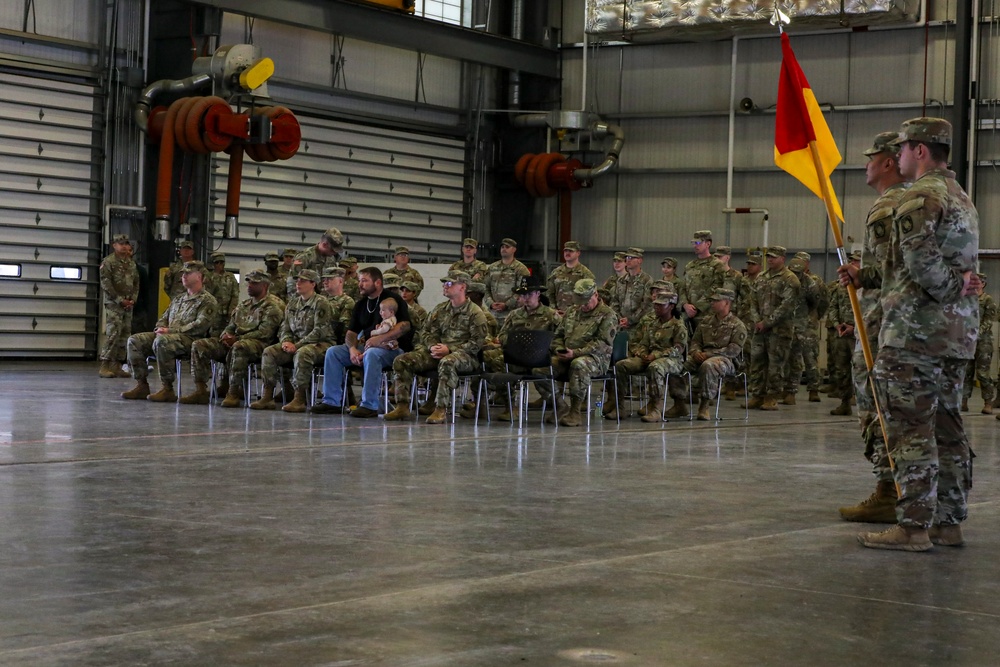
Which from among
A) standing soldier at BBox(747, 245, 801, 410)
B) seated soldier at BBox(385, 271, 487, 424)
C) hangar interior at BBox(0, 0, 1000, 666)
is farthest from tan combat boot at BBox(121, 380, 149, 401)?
standing soldier at BBox(747, 245, 801, 410)

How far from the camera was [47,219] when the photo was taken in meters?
20.2

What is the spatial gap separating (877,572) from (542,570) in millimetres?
1323

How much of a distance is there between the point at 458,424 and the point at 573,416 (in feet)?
3.68

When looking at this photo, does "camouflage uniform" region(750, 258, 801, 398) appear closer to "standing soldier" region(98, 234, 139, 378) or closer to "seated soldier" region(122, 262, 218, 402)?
"seated soldier" region(122, 262, 218, 402)

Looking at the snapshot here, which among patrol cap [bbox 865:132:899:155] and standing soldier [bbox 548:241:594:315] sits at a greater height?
patrol cap [bbox 865:132:899:155]

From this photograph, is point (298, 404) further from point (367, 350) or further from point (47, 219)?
point (47, 219)

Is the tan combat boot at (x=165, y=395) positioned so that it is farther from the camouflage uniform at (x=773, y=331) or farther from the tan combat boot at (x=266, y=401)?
the camouflage uniform at (x=773, y=331)

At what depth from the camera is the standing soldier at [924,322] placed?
574 cm

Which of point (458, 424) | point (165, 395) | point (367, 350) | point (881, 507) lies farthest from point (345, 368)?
point (881, 507)

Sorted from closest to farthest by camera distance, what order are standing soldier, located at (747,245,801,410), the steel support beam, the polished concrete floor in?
1. the polished concrete floor
2. standing soldier, located at (747,245,801,410)
3. the steel support beam

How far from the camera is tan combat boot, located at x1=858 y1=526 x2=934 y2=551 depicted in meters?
5.88

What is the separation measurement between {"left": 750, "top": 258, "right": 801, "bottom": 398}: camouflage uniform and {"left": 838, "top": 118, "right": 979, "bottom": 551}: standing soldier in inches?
383

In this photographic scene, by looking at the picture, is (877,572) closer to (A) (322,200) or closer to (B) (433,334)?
(B) (433,334)

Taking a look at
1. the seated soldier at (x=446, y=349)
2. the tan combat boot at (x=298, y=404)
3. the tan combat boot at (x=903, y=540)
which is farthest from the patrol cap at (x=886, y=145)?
the tan combat boot at (x=298, y=404)
